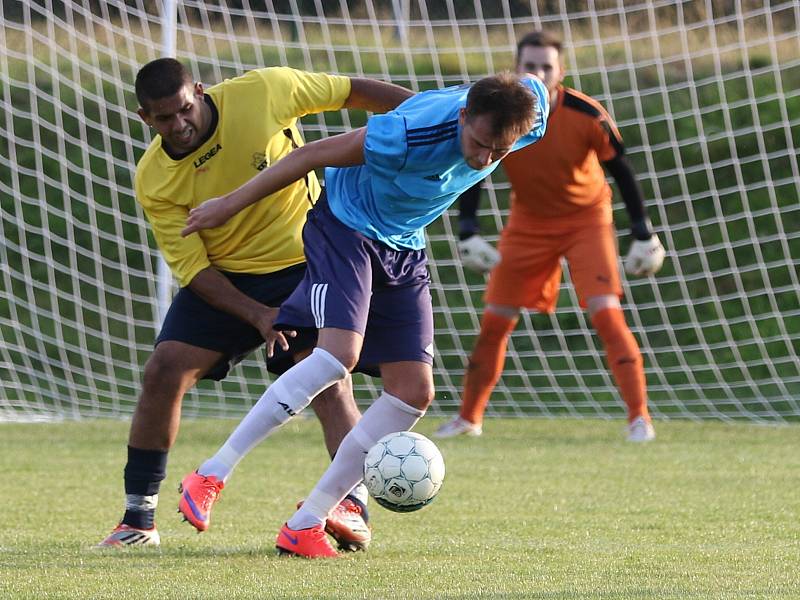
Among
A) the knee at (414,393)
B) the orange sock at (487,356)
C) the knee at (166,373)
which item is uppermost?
the knee at (166,373)

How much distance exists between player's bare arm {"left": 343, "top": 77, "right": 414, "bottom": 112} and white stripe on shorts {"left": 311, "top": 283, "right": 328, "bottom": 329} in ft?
2.92

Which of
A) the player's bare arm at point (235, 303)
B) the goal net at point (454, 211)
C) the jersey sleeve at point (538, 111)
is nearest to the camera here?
the jersey sleeve at point (538, 111)

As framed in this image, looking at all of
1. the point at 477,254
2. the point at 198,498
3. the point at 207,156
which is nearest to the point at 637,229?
the point at 477,254

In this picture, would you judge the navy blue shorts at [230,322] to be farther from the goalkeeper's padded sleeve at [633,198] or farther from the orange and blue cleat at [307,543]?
the goalkeeper's padded sleeve at [633,198]

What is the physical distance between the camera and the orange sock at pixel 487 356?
24.9 ft

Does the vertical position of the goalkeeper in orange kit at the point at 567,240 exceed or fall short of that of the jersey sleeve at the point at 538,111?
it falls short

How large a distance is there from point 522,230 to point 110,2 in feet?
10.6

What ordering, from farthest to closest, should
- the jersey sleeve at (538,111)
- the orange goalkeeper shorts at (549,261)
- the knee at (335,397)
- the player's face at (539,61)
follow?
1. the orange goalkeeper shorts at (549,261)
2. the player's face at (539,61)
3. the knee at (335,397)
4. the jersey sleeve at (538,111)

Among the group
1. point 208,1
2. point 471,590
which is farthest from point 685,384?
point 471,590

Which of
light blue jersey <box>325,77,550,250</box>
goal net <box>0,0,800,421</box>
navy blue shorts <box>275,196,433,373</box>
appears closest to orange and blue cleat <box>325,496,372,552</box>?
navy blue shorts <box>275,196,433,373</box>

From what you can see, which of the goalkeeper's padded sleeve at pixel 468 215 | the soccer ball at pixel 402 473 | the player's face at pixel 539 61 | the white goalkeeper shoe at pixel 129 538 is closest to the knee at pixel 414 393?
the soccer ball at pixel 402 473

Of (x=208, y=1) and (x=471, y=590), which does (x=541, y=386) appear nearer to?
(x=208, y=1)

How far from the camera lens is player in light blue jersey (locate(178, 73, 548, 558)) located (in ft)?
12.3

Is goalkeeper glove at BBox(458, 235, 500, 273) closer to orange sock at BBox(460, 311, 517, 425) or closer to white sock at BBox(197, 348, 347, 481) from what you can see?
orange sock at BBox(460, 311, 517, 425)
